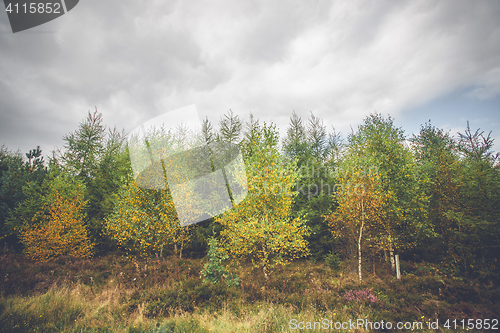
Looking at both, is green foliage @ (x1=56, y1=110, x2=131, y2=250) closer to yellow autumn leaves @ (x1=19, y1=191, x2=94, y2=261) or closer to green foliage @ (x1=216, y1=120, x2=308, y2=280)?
yellow autumn leaves @ (x1=19, y1=191, x2=94, y2=261)

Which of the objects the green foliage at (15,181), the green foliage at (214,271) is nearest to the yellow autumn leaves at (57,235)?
the green foliage at (15,181)

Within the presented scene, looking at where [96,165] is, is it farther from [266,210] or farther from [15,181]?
[266,210]

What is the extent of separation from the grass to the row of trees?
4.93ft

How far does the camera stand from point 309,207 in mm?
16094

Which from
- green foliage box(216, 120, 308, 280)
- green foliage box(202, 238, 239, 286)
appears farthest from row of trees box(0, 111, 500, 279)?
green foliage box(202, 238, 239, 286)

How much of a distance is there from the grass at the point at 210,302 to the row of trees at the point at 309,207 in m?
1.50

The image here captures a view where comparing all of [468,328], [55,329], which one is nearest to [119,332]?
[55,329]

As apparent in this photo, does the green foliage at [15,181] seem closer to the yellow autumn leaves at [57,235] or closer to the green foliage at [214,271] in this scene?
the yellow autumn leaves at [57,235]

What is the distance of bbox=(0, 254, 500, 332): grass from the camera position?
586cm

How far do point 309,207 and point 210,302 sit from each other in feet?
36.1

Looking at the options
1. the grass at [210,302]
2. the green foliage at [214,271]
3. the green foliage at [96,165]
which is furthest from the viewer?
the green foliage at [96,165]

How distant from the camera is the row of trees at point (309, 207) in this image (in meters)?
9.23

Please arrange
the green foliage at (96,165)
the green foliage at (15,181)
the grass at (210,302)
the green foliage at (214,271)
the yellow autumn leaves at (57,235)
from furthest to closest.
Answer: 1. the green foliage at (96,165)
2. the green foliage at (15,181)
3. the yellow autumn leaves at (57,235)
4. the green foliage at (214,271)
5. the grass at (210,302)

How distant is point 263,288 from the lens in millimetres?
8820
